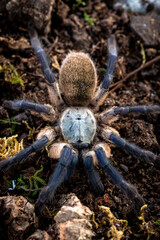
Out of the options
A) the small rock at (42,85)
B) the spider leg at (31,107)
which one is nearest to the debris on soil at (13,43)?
the small rock at (42,85)

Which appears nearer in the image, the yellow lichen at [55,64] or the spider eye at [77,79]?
the spider eye at [77,79]

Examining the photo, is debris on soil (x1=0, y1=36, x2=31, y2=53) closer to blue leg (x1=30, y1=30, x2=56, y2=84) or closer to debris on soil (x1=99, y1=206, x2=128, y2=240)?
blue leg (x1=30, y1=30, x2=56, y2=84)

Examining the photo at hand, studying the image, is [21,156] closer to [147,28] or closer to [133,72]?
[133,72]

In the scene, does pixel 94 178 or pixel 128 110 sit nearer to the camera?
pixel 94 178

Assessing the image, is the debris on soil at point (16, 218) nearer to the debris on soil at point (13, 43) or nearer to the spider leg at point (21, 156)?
the spider leg at point (21, 156)

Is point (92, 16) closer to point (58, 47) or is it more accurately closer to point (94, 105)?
point (58, 47)

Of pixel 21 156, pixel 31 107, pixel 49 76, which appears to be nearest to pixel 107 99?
pixel 49 76

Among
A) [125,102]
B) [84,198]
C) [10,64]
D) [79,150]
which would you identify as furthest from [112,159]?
[10,64]
